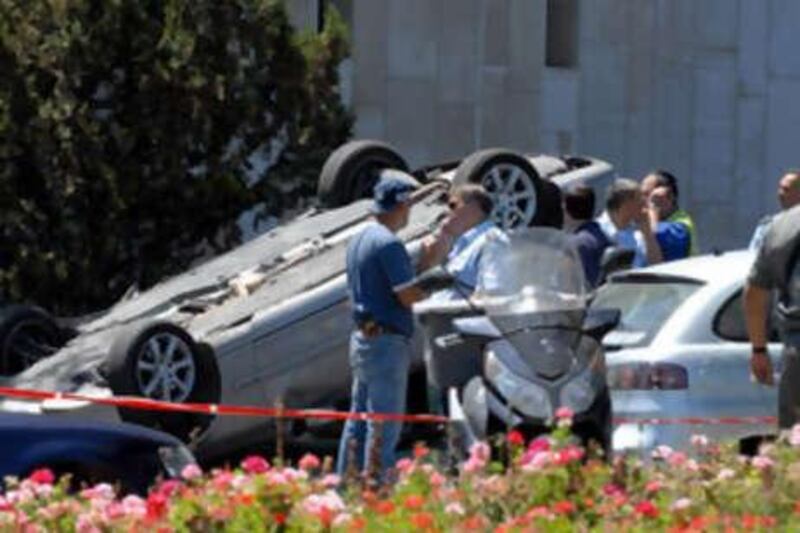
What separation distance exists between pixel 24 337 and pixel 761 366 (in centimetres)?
601

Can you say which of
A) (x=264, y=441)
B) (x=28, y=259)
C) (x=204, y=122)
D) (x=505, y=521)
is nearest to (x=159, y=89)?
(x=204, y=122)

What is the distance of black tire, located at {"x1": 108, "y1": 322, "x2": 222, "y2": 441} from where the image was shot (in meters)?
14.5

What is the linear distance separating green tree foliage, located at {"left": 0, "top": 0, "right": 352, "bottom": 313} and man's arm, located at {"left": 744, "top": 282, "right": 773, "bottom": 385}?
25.1 ft

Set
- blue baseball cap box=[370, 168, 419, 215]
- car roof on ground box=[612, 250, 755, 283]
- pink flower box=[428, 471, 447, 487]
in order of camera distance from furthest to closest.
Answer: car roof on ground box=[612, 250, 755, 283]
blue baseball cap box=[370, 168, 419, 215]
pink flower box=[428, 471, 447, 487]

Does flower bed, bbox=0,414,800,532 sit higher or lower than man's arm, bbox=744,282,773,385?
higher

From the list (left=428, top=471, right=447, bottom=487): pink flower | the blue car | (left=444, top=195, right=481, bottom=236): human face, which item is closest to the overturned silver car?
(left=444, top=195, right=481, bottom=236): human face

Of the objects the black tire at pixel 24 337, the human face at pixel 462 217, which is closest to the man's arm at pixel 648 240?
the human face at pixel 462 217

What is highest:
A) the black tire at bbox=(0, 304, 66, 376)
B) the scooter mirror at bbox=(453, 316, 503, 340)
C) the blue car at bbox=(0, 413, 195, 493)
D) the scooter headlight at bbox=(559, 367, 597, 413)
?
the scooter mirror at bbox=(453, 316, 503, 340)

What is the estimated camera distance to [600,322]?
35.7 ft

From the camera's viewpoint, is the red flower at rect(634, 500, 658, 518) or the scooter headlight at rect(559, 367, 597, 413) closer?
the red flower at rect(634, 500, 658, 518)

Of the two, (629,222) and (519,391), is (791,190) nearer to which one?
(629,222)

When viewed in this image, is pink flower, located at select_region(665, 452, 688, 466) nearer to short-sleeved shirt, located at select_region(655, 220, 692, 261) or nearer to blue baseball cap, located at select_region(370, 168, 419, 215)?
blue baseball cap, located at select_region(370, 168, 419, 215)

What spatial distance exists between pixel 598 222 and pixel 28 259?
4523 millimetres

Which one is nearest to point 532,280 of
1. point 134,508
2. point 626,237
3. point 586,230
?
point 586,230
